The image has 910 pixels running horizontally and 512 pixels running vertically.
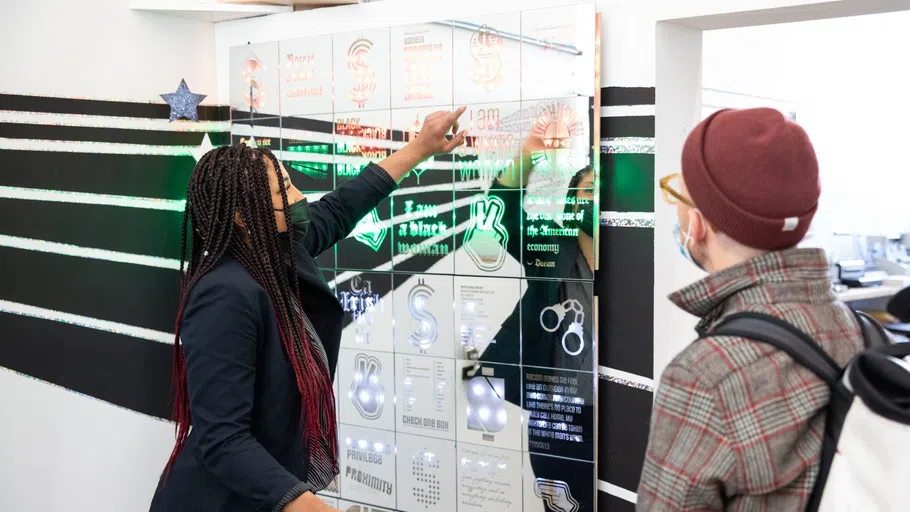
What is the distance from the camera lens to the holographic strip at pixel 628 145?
2223 mm

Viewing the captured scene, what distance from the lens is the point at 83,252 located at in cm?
288

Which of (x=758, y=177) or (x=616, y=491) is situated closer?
(x=758, y=177)

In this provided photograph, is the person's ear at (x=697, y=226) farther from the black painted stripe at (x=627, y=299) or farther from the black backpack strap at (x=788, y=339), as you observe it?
the black painted stripe at (x=627, y=299)

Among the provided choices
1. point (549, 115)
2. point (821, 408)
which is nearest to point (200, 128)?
point (549, 115)

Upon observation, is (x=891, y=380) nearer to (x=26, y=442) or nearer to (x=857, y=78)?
(x=26, y=442)

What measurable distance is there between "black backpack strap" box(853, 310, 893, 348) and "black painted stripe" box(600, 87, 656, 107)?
1164mm

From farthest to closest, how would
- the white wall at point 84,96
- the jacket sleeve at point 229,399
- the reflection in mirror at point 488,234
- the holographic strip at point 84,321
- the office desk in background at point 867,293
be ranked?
1. the office desk in background at point 867,293
2. the holographic strip at point 84,321
3. the white wall at point 84,96
4. the reflection in mirror at point 488,234
5. the jacket sleeve at point 229,399

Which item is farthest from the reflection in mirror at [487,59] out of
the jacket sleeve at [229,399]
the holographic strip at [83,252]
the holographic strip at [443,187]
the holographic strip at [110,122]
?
the holographic strip at [83,252]

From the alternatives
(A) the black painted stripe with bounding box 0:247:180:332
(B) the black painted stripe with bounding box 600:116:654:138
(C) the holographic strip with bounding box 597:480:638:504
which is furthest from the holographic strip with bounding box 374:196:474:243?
(C) the holographic strip with bounding box 597:480:638:504

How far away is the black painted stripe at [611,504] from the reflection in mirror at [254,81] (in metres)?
1.65

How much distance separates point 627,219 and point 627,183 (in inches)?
3.9

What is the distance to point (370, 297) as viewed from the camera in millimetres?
2758

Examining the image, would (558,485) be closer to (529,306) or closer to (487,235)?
(529,306)

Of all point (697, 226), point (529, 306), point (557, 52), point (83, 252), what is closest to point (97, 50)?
point (83, 252)
